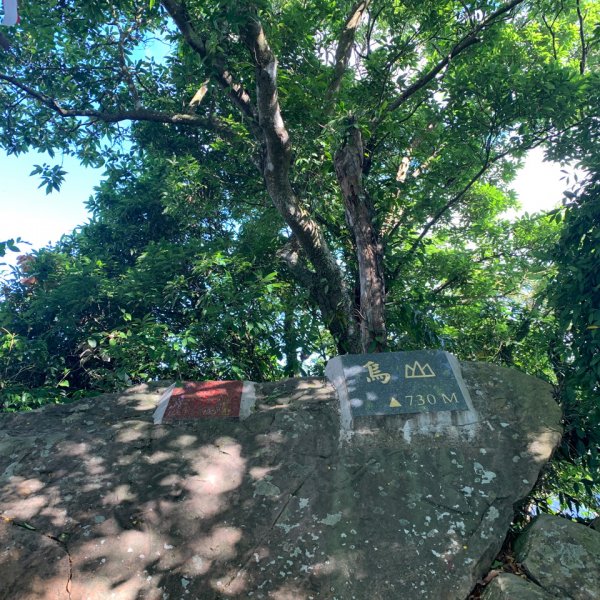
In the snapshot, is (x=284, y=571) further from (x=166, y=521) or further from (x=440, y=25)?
(x=440, y=25)

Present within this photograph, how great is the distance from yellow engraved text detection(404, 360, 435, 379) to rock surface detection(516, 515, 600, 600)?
1498 mm

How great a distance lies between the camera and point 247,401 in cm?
484

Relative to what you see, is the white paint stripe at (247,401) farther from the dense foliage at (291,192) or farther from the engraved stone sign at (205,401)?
the dense foliage at (291,192)

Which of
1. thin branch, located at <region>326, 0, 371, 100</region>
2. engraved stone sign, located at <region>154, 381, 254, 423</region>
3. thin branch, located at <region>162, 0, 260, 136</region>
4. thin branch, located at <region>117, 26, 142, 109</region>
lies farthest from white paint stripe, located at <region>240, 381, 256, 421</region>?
thin branch, located at <region>117, 26, 142, 109</region>

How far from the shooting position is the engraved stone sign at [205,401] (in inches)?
184

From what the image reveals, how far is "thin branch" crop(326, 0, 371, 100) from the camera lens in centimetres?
736

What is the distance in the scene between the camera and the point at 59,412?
483 centimetres

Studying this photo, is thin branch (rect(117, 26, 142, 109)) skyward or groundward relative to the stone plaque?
skyward

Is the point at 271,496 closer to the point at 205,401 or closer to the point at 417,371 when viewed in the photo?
the point at 205,401

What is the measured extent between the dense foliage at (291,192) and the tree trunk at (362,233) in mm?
27

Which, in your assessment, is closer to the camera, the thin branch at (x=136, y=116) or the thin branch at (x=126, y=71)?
the thin branch at (x=136, y=116)

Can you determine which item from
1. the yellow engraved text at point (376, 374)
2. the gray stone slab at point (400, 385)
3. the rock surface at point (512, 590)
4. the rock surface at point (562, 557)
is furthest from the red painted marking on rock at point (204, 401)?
the rock surface at point (562, 557)

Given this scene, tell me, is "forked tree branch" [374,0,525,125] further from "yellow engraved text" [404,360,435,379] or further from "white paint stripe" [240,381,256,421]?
"white paint stripe" [240,381,256,421]

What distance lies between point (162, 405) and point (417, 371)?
258 cm
